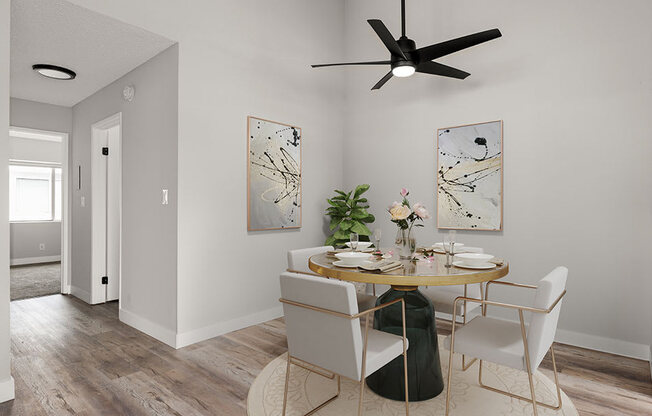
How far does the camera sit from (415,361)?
2.26 metres

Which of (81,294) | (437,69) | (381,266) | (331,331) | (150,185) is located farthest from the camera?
(81,294)

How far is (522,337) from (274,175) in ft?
8.98

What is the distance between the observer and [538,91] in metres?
3.31

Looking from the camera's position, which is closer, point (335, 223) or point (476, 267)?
point (476, 267)

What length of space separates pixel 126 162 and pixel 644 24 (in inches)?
188

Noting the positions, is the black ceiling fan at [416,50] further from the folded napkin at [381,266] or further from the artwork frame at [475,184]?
the folded napkin at [381,266]

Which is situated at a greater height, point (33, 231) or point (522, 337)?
point (33, 231)

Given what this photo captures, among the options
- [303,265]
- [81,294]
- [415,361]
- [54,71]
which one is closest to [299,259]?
[303,265]

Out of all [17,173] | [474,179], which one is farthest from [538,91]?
[17,173]

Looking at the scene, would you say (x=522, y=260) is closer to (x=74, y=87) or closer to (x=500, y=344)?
(x=500, y=344)

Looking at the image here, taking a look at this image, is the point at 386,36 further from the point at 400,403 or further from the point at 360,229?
the point at 400,403

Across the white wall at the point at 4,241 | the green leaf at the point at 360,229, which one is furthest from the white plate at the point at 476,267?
the white wall at the point at 4,241

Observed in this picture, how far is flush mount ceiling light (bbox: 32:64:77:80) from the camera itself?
146 inches

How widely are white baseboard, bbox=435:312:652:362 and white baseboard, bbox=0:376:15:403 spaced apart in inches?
164
